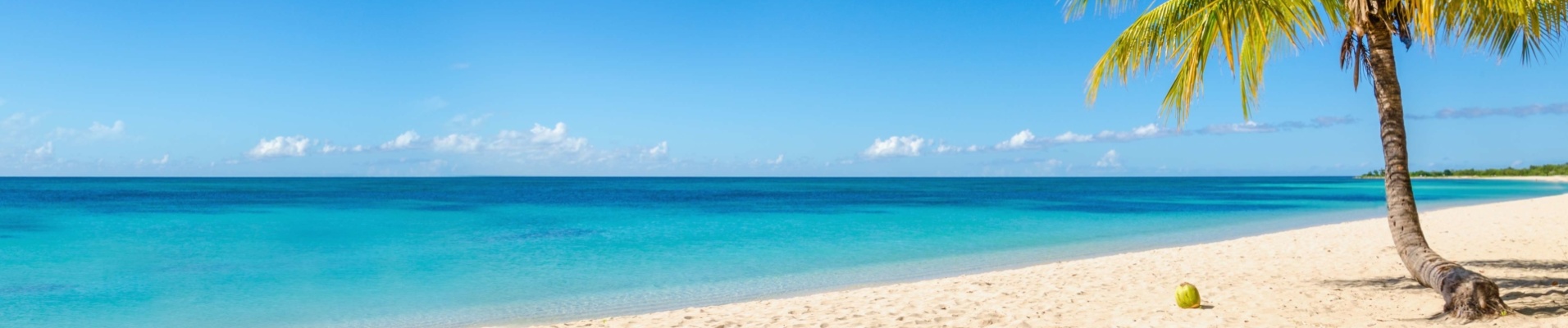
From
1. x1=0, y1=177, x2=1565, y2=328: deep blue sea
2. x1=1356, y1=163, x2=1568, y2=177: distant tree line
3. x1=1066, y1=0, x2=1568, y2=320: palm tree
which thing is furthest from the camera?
x1=1356, y1=163, x2=1568, y2=177: distant tree line

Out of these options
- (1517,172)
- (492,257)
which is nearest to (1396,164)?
(492,257)

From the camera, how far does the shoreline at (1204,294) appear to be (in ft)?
22.3

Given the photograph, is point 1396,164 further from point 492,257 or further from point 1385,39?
point 492,257

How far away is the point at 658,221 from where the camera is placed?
95.2 feet

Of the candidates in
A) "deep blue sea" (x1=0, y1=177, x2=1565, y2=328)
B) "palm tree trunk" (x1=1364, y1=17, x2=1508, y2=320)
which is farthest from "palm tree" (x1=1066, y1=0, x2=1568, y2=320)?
"deep blue sea" (x1=0, y1=177, x2=1565, y2=328)

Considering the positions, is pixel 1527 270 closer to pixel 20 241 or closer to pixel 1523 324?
pixel 1523 324

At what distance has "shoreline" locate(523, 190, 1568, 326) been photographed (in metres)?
6.80

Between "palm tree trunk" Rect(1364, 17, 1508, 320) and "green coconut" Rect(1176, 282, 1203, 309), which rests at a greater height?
"palm tree trunk" Rect(1364, 17, 1508, 320)

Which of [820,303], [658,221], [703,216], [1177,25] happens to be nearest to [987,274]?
[820,303]

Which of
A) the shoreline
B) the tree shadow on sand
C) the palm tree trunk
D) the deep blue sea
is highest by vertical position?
the palm tree trunk

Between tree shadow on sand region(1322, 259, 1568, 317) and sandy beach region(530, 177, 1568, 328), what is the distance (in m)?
0.01

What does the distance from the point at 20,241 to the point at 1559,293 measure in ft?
93.2

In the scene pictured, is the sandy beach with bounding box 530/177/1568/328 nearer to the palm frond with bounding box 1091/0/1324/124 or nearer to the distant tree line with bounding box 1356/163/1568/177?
the palm frond with bounding box 1091/0/1324/124

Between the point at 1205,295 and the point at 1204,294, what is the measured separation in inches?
2.3
